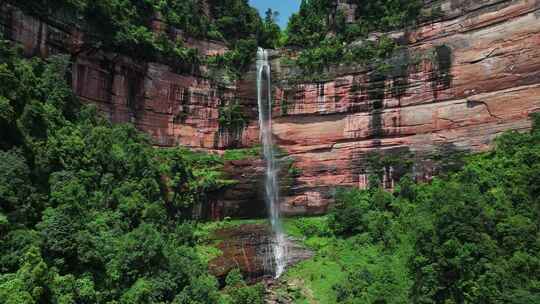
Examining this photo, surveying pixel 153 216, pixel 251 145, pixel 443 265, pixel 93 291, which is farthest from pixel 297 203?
pixel 93 291

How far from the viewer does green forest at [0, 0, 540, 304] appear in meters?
16.9

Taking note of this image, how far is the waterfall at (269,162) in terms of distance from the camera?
2856 centimetres

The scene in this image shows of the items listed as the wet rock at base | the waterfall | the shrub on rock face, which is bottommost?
the shrub on rock face

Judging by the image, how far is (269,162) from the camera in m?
33.4

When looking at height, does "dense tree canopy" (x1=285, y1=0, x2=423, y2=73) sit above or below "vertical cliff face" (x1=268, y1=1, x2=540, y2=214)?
above

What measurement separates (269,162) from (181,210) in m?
7.59

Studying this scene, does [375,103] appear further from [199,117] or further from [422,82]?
[199,117]

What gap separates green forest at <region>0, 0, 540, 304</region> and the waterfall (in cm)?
99

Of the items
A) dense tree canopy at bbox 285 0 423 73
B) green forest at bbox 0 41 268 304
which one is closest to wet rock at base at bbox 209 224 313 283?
green forest at bbox 0 41 268 304

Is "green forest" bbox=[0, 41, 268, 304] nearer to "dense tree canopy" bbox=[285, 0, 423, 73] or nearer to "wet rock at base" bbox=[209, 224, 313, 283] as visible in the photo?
"wet rock at base" bbox=[209, 224, 313, 283]

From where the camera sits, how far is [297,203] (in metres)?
31.8

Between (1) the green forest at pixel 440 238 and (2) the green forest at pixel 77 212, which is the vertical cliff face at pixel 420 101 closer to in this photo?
(1) the green forest at pixel 440 238

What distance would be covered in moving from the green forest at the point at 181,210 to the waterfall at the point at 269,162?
3.25ft

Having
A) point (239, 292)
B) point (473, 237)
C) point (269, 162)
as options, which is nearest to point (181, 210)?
point (269, 162)
